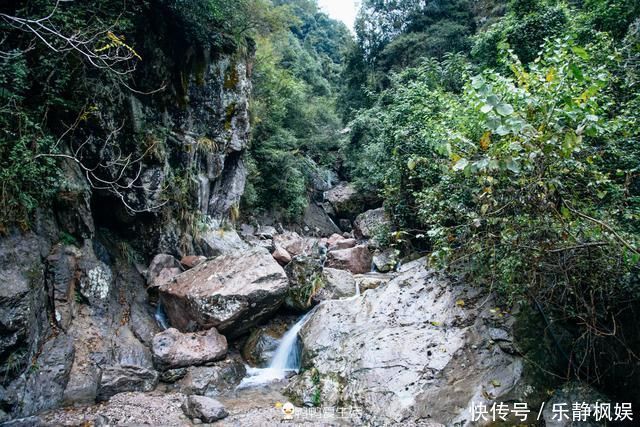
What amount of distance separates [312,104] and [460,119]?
1565cm

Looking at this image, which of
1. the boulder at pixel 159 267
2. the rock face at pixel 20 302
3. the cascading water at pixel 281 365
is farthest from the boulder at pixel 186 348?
the rock face at pixel 20 302

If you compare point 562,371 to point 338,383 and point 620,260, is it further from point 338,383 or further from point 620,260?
point 338,383

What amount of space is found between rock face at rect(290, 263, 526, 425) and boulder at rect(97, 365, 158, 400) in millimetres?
2389

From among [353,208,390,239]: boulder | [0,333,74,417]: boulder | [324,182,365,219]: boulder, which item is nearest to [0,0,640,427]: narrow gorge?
[0,333,74,417]: boulder

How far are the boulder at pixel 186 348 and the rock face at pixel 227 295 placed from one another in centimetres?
28

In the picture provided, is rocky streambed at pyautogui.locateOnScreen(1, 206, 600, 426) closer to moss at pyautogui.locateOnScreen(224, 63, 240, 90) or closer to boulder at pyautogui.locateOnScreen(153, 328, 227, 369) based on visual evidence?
boulder at pyautogui.locateOnScreen(153, 328, 227, 369)

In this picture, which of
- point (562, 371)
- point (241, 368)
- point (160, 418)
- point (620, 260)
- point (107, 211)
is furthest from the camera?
point (107, 211)

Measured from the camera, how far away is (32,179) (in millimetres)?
5590

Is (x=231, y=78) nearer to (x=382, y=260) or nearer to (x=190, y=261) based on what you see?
(x=190, y=261)

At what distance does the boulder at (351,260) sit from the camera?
1054 cm

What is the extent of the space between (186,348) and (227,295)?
45.8 inches

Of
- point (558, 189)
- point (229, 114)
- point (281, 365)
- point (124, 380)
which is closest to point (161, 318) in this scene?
point (124, 380)

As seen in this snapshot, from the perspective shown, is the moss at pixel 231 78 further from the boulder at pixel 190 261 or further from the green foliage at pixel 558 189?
the green foliage at pixel 558 189

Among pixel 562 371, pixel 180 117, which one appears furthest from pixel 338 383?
pixel 180 117
